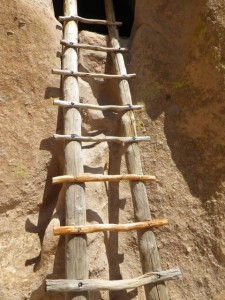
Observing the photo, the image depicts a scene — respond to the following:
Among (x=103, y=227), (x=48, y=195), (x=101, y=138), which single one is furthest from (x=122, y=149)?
(x=103, y=227)

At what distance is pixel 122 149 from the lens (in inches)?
136

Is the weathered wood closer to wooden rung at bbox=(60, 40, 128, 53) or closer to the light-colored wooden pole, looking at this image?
wooden rung at bbox=(60, 40, 128, 53)

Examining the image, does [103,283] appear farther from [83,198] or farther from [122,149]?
[122,149]

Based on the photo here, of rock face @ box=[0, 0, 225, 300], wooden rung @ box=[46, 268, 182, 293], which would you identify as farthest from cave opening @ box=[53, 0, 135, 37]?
wooden rung @ box=[46, 268, 182, 293]

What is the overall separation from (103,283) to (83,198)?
24.2 inches

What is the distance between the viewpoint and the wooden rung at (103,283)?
239 cm

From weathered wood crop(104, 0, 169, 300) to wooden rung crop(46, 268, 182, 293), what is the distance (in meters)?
0.05

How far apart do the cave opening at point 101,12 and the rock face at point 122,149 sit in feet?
4.38

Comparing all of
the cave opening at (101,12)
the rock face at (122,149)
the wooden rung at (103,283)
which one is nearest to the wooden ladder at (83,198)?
the wooden rung at (103,283)

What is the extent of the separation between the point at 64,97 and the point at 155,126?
90cm

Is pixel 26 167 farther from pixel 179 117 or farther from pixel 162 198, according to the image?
pixel 179 117

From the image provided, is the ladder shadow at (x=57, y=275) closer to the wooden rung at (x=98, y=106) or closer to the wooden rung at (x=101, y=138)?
the wooden rung at (x=101, y=138)

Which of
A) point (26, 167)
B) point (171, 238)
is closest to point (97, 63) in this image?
point (26, 167)

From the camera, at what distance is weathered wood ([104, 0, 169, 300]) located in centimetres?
262
